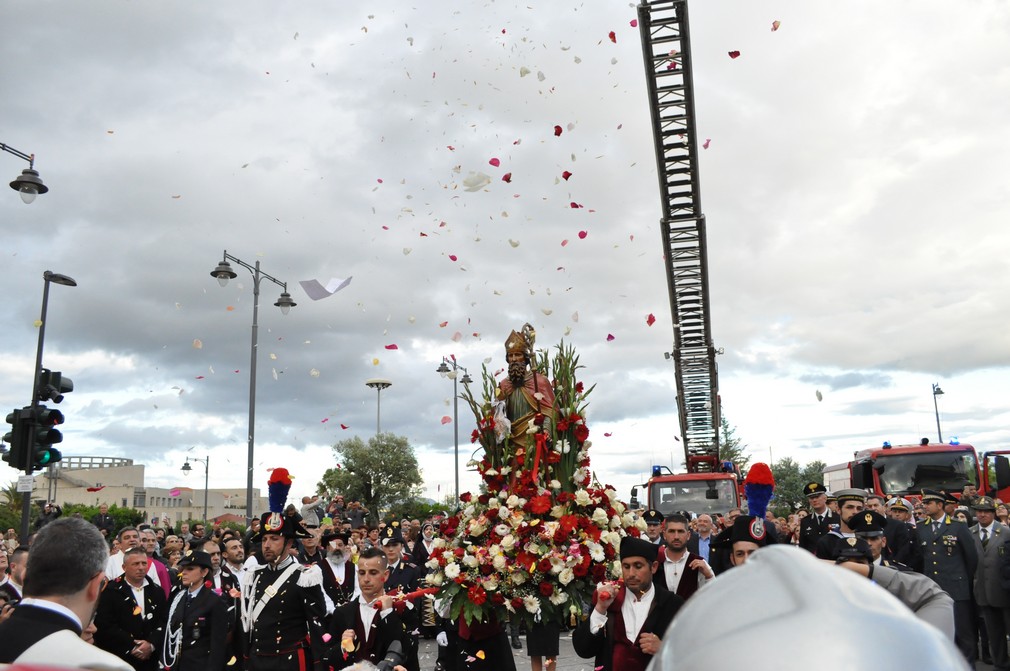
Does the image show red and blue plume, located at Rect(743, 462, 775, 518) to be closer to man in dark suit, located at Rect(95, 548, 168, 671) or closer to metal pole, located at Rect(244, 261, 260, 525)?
man in dark suit, located at Rect(95, 548, 168, 671)

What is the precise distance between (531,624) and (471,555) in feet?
2.40

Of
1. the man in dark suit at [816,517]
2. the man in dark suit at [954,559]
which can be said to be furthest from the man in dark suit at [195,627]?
the man in dark suit at [954,559]

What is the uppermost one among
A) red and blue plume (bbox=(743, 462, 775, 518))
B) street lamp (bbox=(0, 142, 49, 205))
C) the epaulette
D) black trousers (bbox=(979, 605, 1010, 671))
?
street lamp (bbox=(0, 142, 49, 205))

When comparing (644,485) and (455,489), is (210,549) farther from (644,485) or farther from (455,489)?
(455,489)

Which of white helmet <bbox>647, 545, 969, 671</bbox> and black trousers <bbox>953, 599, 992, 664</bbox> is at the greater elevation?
white helmet <bbox>647, 545, 969, 671</bbox>

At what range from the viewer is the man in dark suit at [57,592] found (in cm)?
265

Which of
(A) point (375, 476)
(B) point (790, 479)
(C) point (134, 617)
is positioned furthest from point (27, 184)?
(B) point (790, 479)

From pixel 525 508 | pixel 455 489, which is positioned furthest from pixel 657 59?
pixel 455 489

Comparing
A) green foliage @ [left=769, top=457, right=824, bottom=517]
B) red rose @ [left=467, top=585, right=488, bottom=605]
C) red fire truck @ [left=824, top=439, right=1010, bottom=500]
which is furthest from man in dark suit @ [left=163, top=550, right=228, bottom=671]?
green foliage @ [left=769, top=457, right=824, bottom=517]

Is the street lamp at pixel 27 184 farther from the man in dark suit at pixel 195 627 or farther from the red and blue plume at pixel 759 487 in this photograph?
the red and blue plume at pixel 759 487

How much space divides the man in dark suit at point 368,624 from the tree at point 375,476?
51.2 metres

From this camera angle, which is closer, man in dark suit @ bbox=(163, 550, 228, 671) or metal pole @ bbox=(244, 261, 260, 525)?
man in dark suit @ bbox=(163, 550, 228, 671)

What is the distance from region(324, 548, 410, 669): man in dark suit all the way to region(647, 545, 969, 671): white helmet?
5.19 meters

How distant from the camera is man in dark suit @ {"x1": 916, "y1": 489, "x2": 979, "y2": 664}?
1187 cm
